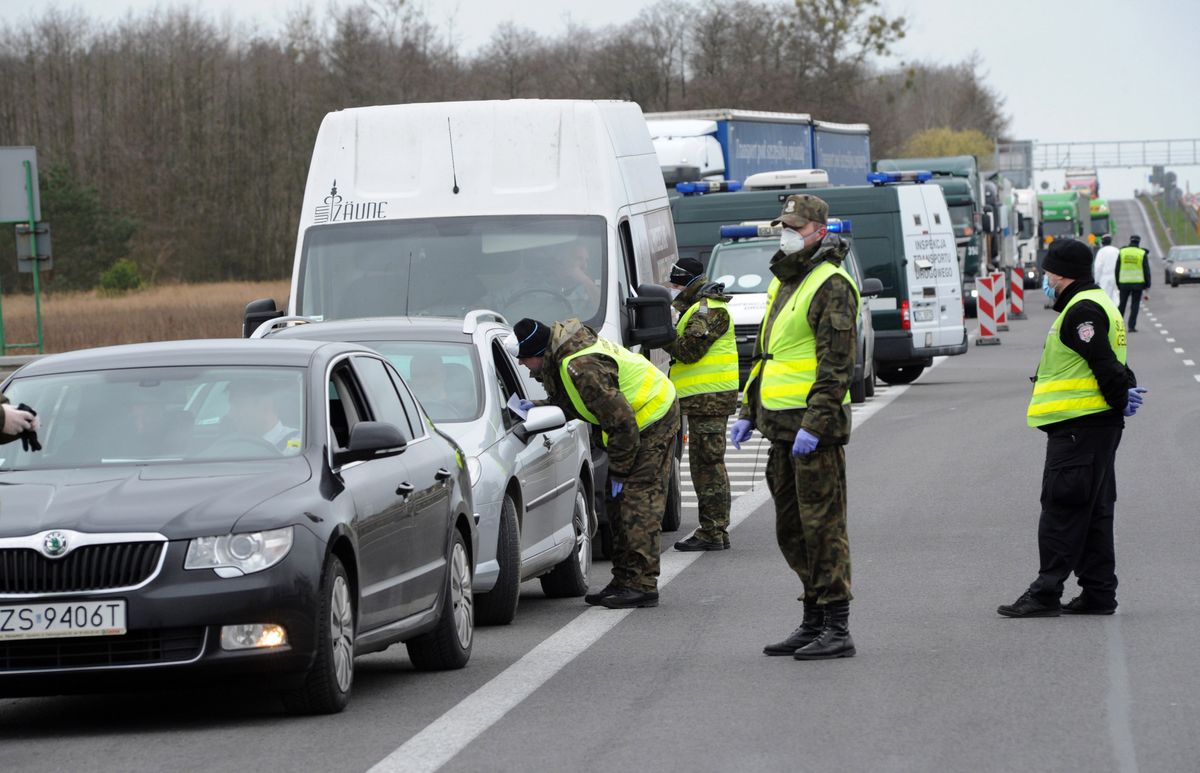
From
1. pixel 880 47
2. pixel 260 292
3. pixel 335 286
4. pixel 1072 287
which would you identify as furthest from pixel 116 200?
pixel 1072 287

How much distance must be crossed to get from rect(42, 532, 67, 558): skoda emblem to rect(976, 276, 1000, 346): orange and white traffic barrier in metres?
31.5

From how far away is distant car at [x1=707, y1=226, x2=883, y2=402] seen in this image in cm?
2367

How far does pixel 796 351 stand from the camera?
27.8 feet

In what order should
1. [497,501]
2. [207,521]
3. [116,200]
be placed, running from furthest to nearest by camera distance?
[116,200]
[497,501]
[207,521]

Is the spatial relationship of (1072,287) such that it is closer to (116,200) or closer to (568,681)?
(568,681)

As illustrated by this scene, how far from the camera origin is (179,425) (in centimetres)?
766

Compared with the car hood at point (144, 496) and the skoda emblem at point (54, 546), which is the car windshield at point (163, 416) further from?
the skoda emblem at point (54, 546)

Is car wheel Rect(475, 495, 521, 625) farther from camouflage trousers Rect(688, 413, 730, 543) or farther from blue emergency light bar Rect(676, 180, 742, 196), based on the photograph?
blue emergency light bar Rect(676, 180, 742, 196)

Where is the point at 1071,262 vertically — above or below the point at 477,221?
below

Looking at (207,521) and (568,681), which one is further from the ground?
(207,521)

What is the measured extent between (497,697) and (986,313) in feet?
105

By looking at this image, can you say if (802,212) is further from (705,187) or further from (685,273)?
(705,187)

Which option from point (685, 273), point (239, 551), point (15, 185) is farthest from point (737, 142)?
point (239, 551)

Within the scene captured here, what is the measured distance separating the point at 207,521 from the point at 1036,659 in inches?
137
